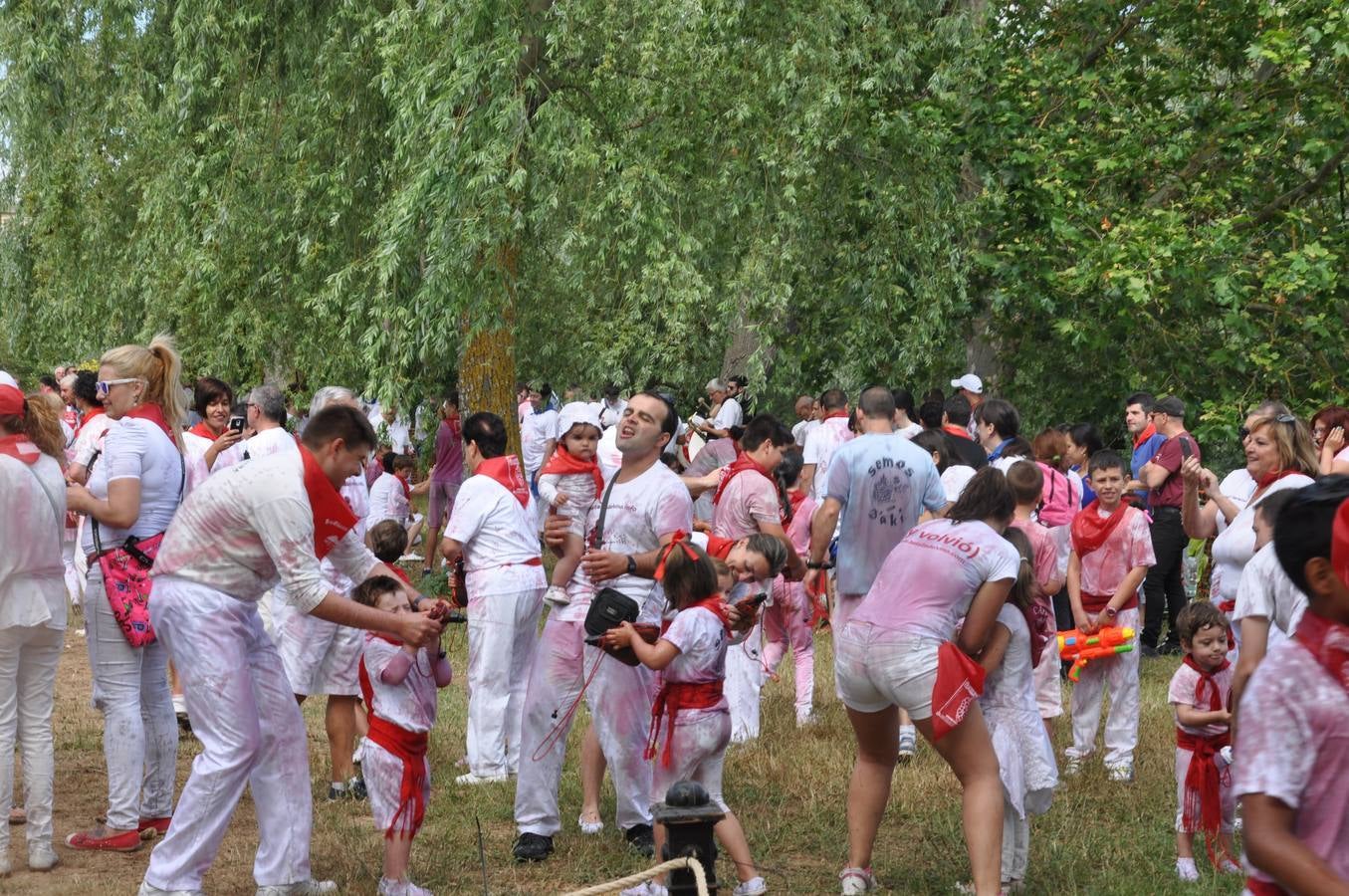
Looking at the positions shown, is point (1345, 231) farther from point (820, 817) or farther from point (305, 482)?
point (305, 482)

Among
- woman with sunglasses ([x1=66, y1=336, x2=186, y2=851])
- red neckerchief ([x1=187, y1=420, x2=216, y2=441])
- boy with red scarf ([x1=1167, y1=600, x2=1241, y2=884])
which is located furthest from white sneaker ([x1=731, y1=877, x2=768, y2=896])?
red neckerchief ([x1=187, y1=420, x2=216, y2=441])

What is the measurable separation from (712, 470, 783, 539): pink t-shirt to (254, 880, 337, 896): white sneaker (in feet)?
10.7

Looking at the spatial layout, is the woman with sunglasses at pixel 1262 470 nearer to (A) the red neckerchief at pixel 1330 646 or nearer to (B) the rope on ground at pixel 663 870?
(B) the rope on ground at pixel 663 870

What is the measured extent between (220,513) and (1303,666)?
3.98 m

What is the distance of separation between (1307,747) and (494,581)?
555cm

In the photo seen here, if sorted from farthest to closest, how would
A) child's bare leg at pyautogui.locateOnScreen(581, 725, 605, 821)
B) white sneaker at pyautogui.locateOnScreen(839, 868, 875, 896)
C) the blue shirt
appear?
1. the blue shirt
2. child's bare leg at pyautogui.locateOnScreen(581, 725, 605, 821)
3. white sneaker at pyautogui.locateOnScreen(839, 868, 875, 896)

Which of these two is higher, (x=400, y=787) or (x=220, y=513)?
(x=220, y=513)

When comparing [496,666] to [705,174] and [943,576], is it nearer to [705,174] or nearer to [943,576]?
[943,576]

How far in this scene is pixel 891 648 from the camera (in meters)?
5.78

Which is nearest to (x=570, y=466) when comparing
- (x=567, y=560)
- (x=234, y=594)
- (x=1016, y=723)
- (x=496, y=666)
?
(x=567, y=560)

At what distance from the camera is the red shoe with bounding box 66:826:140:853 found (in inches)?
282

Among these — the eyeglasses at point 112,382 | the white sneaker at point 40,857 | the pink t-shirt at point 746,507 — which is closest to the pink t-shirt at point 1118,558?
the pink t-shirt at point 746,507

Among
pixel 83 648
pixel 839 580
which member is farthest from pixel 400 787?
pixel 83 648

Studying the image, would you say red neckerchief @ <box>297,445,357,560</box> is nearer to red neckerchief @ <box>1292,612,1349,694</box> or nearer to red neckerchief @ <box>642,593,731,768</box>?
red neckerchief @ <box>642,593,731,768</box>
